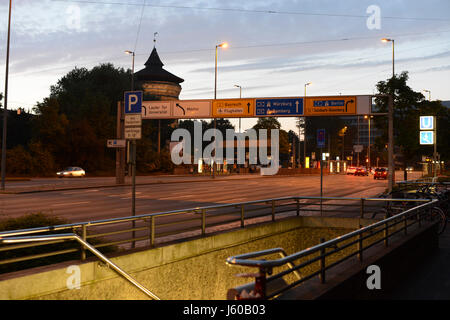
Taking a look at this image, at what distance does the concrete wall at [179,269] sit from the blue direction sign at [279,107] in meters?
16.4

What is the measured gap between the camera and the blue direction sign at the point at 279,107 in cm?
3092

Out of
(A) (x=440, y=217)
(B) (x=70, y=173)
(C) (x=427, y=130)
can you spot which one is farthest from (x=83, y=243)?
(B) (x=70, y=173)

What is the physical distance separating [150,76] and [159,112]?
3399 inches

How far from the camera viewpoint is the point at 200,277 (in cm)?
1026

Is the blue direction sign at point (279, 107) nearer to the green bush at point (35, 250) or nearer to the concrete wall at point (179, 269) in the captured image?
the concrete wall at point (179, 269)

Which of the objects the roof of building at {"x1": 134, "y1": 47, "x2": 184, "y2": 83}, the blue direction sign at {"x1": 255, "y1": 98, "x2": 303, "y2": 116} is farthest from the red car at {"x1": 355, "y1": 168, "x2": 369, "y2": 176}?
the roof of building at {"x1": 134, "y1": 47, "x2": 184, "y2": 83}

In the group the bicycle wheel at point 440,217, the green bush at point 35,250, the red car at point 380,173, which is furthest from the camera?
the red car at point 380,173

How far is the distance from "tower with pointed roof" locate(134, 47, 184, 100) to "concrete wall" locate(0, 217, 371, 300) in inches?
3993

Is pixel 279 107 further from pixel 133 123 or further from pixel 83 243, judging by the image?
pixel 83 243

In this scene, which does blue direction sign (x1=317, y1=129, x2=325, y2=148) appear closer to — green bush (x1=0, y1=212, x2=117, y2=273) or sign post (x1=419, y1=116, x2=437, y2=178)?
sign post (x1=419, y1=116, x2=437, y2=178)

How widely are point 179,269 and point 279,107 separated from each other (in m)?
23.1

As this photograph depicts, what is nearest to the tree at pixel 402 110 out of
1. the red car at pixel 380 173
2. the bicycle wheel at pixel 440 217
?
the bicycle wheel at pixel 440 217

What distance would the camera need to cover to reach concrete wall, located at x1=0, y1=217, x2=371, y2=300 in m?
6.53

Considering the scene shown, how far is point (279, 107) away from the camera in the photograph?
31516 mm
